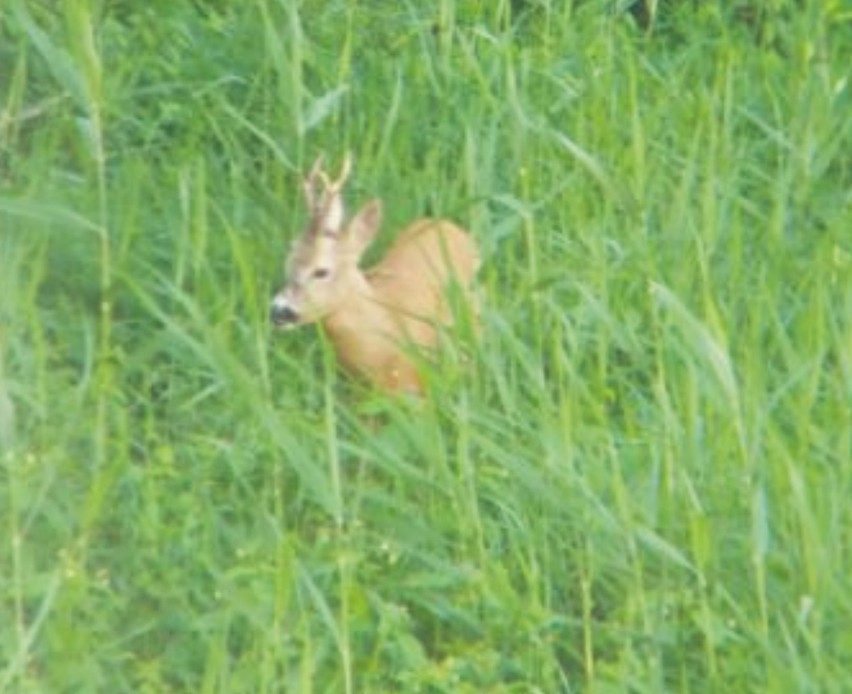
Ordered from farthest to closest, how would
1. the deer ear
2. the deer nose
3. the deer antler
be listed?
the deer ear < the deer antler < the deer nose

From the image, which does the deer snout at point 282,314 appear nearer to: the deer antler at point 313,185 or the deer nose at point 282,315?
the deer nose at point 282,315

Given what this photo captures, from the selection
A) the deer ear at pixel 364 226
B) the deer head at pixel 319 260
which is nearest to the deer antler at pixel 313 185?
the deer head at pixel 319 260

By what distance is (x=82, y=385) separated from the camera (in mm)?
7137

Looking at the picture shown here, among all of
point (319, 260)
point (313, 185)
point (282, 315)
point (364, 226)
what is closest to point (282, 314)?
point (282, 315)

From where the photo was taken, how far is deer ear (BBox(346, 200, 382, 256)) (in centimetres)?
798

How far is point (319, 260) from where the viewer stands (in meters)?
7.84

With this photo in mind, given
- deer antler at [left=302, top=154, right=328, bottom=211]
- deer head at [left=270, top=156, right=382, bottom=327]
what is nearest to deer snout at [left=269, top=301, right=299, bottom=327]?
deer head at [left=270, top=156, right=382, bottom=327]

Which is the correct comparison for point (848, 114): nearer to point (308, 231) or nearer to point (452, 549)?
point (308, 231)

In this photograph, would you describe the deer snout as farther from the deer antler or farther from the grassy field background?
the deer antler

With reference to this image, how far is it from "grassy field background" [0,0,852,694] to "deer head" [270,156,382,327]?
99mm

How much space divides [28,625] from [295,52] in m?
1.61

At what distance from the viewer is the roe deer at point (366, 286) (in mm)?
7789

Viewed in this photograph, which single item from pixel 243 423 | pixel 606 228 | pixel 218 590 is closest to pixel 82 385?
pixel 243 423

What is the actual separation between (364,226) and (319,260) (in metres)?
0.23
